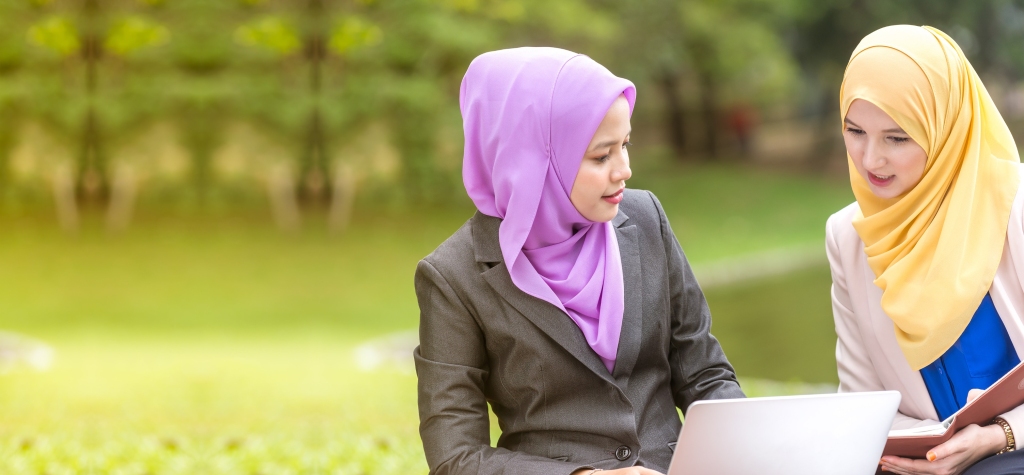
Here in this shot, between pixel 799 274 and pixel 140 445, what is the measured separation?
581 cm

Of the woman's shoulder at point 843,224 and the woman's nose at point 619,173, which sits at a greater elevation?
the woman's nose at point 619,173

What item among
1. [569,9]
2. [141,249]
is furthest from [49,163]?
[569,9]

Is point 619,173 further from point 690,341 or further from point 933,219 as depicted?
point 933,219

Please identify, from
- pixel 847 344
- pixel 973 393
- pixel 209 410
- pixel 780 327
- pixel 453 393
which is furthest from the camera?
pixel 780 327

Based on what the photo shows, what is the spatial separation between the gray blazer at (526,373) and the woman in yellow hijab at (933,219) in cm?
36

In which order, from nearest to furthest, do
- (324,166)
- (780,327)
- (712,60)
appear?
(780,327) → (324,166) → (712,60)

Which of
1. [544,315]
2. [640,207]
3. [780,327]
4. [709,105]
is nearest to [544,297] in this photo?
[544,315]

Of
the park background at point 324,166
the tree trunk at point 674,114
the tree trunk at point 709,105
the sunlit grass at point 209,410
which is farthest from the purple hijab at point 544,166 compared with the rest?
the tree trunk at point 709,105

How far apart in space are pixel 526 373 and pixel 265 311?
592 cm

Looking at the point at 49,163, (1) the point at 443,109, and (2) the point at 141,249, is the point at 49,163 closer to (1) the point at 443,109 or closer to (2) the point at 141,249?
(2) the point at 141,249

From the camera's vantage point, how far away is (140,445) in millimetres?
3760

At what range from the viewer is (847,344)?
1.89 meters

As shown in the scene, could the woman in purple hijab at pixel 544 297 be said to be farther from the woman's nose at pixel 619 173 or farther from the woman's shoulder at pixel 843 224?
the woman's shoulder at pixel 843 224

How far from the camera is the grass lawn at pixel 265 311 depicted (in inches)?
198
